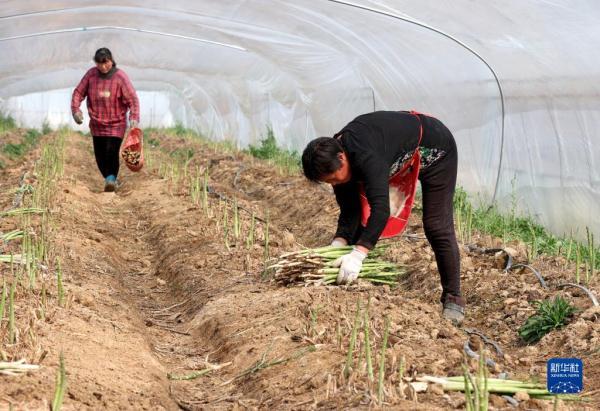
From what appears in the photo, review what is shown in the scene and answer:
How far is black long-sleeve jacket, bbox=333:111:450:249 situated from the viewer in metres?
3.41

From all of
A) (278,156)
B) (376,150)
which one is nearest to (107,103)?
(278,156)

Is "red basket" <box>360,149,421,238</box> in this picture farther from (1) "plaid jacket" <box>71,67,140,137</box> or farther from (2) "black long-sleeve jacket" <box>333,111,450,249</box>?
(1) "plaid jacket" <box>71,67,140,137</box>

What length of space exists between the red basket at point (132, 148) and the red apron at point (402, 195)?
376 cm

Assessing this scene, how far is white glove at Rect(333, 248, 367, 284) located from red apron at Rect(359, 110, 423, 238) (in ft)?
0.60

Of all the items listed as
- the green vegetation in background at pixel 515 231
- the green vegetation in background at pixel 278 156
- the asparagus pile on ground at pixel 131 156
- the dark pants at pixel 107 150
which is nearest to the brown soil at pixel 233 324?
the green vegetation in background at pixel 515 231

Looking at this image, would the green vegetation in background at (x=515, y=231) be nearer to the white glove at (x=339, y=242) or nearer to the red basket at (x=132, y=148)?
the white glove at (x=339, y=242)

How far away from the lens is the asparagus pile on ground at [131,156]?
7.24 metres

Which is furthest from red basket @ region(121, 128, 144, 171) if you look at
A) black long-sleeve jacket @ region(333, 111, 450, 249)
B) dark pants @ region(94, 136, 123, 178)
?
black long-sleeve jacket @ region(333, 111, 450, 249)

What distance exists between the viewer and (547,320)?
12.4ft

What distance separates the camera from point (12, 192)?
6324 mm

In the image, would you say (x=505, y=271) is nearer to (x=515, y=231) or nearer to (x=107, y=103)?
(x=515, y=231)

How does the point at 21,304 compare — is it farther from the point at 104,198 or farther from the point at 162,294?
the point at 104,198

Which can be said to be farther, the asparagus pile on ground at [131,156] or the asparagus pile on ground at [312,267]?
the asparagus pile on ground at [131,156]

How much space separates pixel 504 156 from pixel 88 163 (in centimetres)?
595
